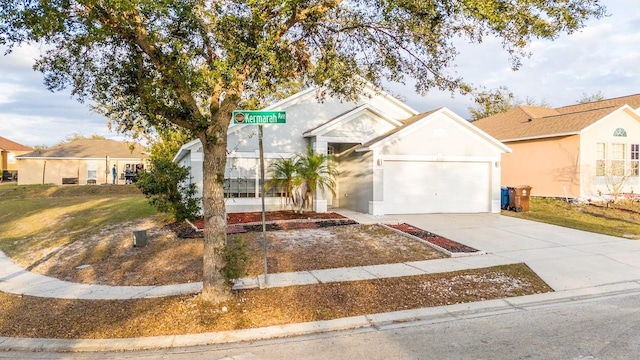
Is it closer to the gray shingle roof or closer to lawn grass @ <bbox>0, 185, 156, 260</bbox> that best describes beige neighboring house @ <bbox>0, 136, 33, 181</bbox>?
lawn grass @ <bbox>0, 185, 156, 260</bbox>

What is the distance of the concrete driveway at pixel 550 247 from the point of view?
25.8 ft

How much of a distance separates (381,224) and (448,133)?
5.17 metres

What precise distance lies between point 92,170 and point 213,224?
1393 inches

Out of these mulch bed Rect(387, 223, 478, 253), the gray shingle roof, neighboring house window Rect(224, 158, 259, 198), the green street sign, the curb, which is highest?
the gray shingle roof

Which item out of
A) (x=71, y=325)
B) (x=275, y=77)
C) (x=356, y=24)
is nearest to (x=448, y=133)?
(x=356, y=24)

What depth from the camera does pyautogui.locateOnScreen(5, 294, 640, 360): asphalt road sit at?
4673 millimetres

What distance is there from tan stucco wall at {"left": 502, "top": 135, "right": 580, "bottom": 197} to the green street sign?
1745 centimetres

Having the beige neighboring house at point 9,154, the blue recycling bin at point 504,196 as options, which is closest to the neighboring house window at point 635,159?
the blue recycling bin at point 504,196

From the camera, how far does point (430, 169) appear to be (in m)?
15.6

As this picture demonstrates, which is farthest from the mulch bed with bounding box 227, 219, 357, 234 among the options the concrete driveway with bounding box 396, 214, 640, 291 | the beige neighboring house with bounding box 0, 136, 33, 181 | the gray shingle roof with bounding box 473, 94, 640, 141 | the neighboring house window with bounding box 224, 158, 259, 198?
the beige neighboring house with bounding box 0, 136, 33, 181

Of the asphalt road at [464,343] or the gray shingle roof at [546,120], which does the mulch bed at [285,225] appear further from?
the gray shingle roof at [546,120]

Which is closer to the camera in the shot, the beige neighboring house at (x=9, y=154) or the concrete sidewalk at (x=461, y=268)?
the concrete sidewalk at (x=461, y=268)

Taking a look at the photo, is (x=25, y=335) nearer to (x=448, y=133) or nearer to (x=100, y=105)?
(x=100, y=105)

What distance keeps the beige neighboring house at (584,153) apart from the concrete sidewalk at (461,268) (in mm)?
8629
